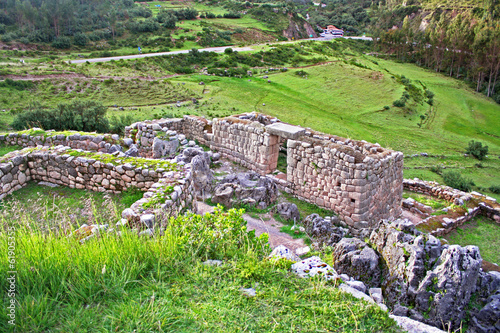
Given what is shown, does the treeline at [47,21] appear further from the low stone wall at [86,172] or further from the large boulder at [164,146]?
the low stone wall at [86,172]

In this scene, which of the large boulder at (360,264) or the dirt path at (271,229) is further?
the dirt path at (271,229)

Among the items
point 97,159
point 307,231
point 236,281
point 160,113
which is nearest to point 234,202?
point 307,231

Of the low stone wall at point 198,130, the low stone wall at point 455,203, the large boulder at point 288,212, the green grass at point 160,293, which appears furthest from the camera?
the low stone wall at point 198,130

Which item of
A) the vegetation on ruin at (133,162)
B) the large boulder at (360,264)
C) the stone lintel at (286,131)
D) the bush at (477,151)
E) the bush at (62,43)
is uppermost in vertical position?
the bush at (62,43)

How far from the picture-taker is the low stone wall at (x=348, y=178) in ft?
37.2

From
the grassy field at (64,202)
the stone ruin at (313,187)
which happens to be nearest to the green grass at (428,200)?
the stone ruin at (313,187)

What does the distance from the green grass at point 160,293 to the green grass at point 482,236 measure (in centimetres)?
1047

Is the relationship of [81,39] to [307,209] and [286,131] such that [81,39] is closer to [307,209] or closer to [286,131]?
[286,131]

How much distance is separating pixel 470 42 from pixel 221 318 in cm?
6942

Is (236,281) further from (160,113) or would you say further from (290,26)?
(290,26)

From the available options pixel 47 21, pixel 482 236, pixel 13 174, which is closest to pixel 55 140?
pixel 13 174

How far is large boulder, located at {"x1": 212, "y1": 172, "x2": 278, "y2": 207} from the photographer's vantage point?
1166 centimetres

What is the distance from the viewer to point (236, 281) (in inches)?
198

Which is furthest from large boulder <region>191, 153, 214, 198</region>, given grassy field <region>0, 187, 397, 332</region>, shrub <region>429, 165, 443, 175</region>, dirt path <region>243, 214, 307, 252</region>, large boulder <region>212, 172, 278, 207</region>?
shrub <region>429, 165, 443, 175</region>
